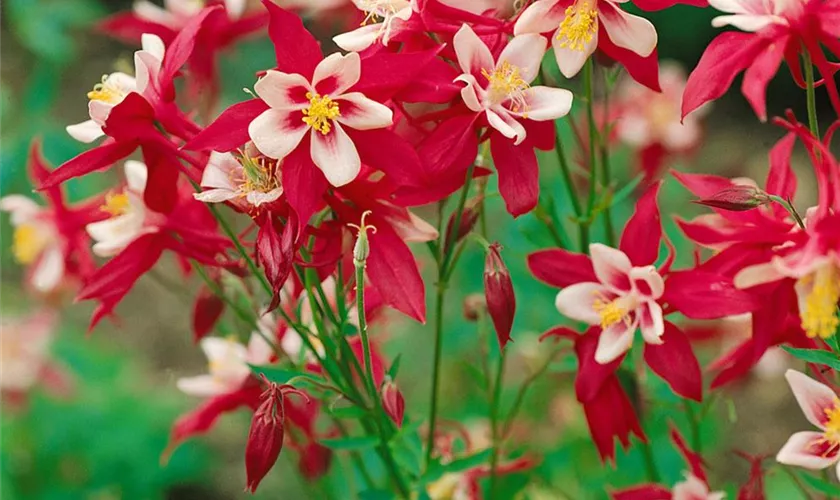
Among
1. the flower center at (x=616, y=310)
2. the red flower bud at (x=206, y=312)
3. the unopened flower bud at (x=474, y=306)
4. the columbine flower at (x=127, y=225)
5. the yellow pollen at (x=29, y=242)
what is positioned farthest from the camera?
the yellow pollen at (x=29, y=242)

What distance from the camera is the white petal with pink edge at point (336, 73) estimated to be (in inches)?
38.8

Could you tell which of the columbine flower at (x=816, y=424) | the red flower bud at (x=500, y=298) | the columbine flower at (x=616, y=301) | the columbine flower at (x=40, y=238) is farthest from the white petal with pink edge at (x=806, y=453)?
the columbine flower at (x=40, y=238)

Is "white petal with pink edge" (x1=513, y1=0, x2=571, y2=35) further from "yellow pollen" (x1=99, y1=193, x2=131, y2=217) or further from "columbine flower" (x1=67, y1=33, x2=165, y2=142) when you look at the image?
"yellow pollen" (x1=99, y1=193, x2=131, y2=217)

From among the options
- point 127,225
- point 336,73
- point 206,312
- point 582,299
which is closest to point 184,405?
point 206,312

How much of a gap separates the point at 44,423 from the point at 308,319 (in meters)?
1.27

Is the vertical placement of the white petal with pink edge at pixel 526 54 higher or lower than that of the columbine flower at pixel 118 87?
higher

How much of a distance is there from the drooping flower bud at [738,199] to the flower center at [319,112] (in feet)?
1.24

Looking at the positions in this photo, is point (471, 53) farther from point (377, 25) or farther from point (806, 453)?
point (806, 453)

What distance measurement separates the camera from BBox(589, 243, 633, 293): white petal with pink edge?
113 centimetres

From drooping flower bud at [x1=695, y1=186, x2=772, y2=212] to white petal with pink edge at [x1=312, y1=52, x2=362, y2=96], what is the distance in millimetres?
366

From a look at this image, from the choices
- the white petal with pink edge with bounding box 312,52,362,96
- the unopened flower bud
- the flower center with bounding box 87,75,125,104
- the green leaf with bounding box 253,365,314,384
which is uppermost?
the white petal with pink edge with bounding box 312,52,362,96

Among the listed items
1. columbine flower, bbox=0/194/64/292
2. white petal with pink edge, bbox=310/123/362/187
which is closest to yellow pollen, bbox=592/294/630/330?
white petal with pink edge, bbox=310/123/362/187

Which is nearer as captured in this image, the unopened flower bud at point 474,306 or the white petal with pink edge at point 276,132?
the white petal with pink edge at point 276,132

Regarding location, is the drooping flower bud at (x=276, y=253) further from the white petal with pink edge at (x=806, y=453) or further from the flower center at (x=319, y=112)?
the white petal with pink edge at (x=806, y=453)
